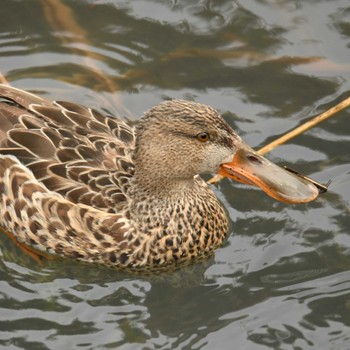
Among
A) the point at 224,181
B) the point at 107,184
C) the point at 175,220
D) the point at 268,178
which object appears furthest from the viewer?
the point at 224,181

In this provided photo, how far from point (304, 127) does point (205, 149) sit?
5.04 feet

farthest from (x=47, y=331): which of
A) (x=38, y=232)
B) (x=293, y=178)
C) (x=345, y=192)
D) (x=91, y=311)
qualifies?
(x=345, y=192)

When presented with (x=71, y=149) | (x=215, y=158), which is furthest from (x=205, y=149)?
(x=71, y=149)

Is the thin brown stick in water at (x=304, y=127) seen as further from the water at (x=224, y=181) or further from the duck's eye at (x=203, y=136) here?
the duck's eye at (x=203, y=136)

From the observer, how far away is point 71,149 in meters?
8.06

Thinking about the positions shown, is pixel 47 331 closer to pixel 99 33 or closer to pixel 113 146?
pixel 113 146

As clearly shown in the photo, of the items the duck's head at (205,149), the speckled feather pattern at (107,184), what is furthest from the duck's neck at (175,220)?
the duck's head at (205,149)

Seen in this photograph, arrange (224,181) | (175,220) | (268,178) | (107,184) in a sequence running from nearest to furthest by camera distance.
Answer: (268,178) → (107,184) → (175,220) → (224,181)

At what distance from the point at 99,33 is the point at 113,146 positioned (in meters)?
2.32

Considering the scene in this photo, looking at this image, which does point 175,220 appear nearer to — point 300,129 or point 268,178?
point 268,178

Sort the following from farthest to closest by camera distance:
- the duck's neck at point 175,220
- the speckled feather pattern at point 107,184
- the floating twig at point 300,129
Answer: the floating twig at point 300,129 < the duck's neck at point 175,220 < the speckled feather pattern at point 107,184

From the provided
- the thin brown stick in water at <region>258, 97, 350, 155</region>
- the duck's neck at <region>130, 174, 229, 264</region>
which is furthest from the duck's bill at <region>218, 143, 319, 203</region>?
the thin brown stick in water at <region>258, 97, 350, 155</region>

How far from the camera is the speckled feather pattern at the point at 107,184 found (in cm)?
784

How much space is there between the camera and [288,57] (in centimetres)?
988
